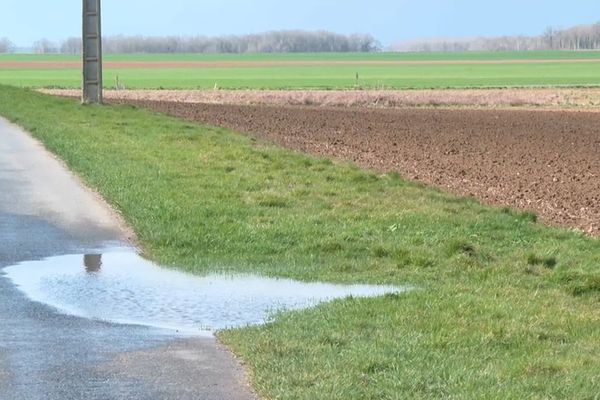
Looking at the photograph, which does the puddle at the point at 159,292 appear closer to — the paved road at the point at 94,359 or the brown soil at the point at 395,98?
the paved road at the point at 94,359

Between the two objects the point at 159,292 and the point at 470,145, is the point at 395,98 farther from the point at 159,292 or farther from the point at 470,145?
the point at 159,292

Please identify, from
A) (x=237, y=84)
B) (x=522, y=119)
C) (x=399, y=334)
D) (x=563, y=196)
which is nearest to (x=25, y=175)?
(x=563, y=196)

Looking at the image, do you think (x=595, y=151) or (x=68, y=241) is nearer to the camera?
(x=68, y=241)

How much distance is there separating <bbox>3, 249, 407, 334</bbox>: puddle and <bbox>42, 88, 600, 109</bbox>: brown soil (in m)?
41.6

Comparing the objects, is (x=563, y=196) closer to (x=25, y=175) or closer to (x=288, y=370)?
(x=25, y=175)

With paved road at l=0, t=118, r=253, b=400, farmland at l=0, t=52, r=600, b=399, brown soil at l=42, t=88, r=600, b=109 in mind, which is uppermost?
brown soil at l=42, t=88, r=600, b=109

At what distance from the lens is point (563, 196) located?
20.4m

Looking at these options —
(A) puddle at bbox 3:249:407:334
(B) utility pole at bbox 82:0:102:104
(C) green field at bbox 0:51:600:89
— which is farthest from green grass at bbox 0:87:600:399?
(C) green field at bbox 0:51:600:89

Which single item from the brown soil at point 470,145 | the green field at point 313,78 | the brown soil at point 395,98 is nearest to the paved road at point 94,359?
the brown soil at point 470,145

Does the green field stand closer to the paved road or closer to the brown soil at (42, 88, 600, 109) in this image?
the brown soil at (42, 88, 600, 109)

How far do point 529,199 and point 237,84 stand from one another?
66.8 meters

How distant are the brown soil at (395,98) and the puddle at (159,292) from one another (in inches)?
1638

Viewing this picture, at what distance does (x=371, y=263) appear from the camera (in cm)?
1360

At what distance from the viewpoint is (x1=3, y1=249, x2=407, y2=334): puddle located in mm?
10805
